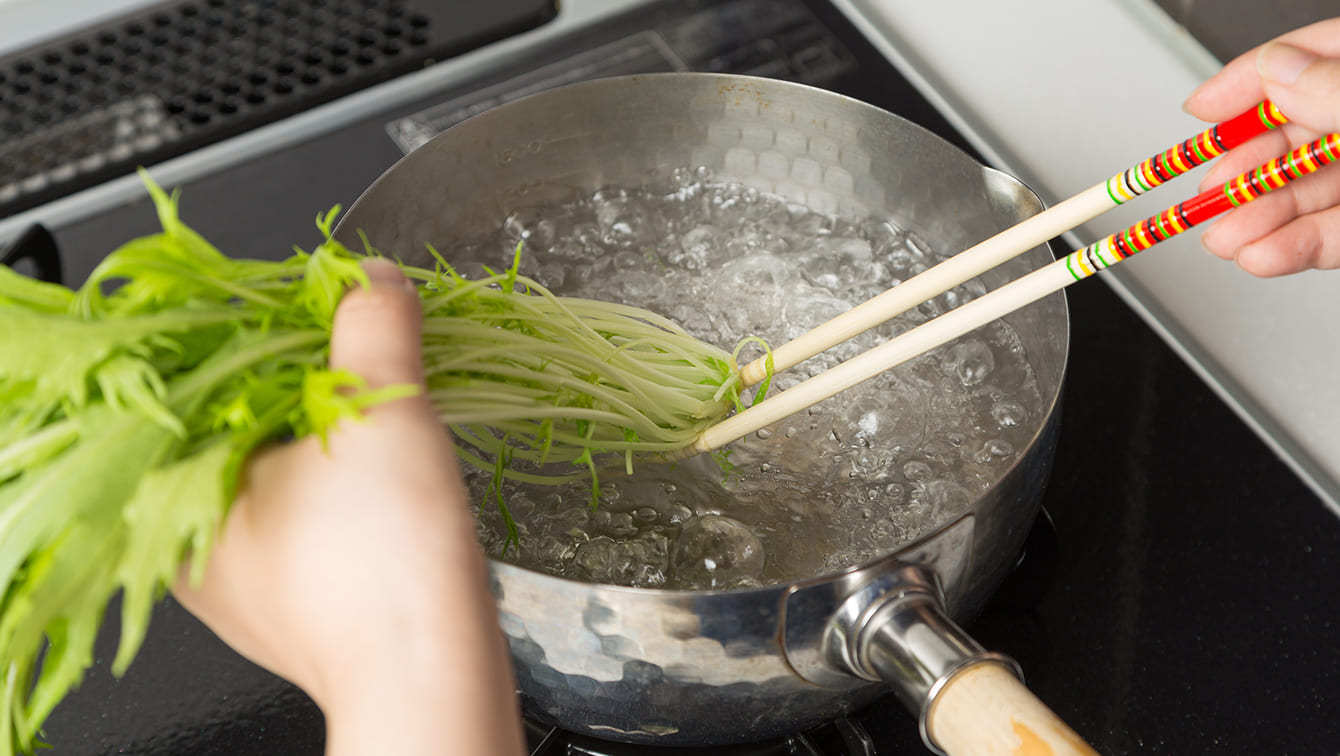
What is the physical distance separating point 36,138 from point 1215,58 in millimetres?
1069

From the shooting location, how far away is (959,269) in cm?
60

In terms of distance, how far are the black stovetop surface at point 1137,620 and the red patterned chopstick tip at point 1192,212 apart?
300mm

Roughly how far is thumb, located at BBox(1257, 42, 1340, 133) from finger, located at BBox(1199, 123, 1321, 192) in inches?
4.1

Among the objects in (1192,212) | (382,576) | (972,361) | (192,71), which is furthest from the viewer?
(192,71)

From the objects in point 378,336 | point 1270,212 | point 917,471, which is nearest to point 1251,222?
point 1270,212

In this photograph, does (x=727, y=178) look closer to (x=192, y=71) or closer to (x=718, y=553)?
(x=718, y=553)

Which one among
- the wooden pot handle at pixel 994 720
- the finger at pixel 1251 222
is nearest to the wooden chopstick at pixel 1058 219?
the finger at pixel 1251 222

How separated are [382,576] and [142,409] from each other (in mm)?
120

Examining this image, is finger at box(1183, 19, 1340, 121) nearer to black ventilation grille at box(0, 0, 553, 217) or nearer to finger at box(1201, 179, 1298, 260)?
finger at box(1201, 179, 1298, 260)

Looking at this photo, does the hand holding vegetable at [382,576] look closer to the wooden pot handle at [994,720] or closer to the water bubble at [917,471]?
the wooden pot handle at [994,720]

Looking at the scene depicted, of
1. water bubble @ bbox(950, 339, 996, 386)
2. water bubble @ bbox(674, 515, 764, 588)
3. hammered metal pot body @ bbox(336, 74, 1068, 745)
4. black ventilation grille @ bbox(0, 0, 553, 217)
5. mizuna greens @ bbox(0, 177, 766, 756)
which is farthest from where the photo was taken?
black ventilation grille @ bbox(0, 0, 553, 217)

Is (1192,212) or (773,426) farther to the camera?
(773,426)

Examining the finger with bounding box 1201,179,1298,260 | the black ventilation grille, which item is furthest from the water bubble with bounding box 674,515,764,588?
the black ventilation grille

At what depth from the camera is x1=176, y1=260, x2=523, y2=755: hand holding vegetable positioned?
0.38 meters
